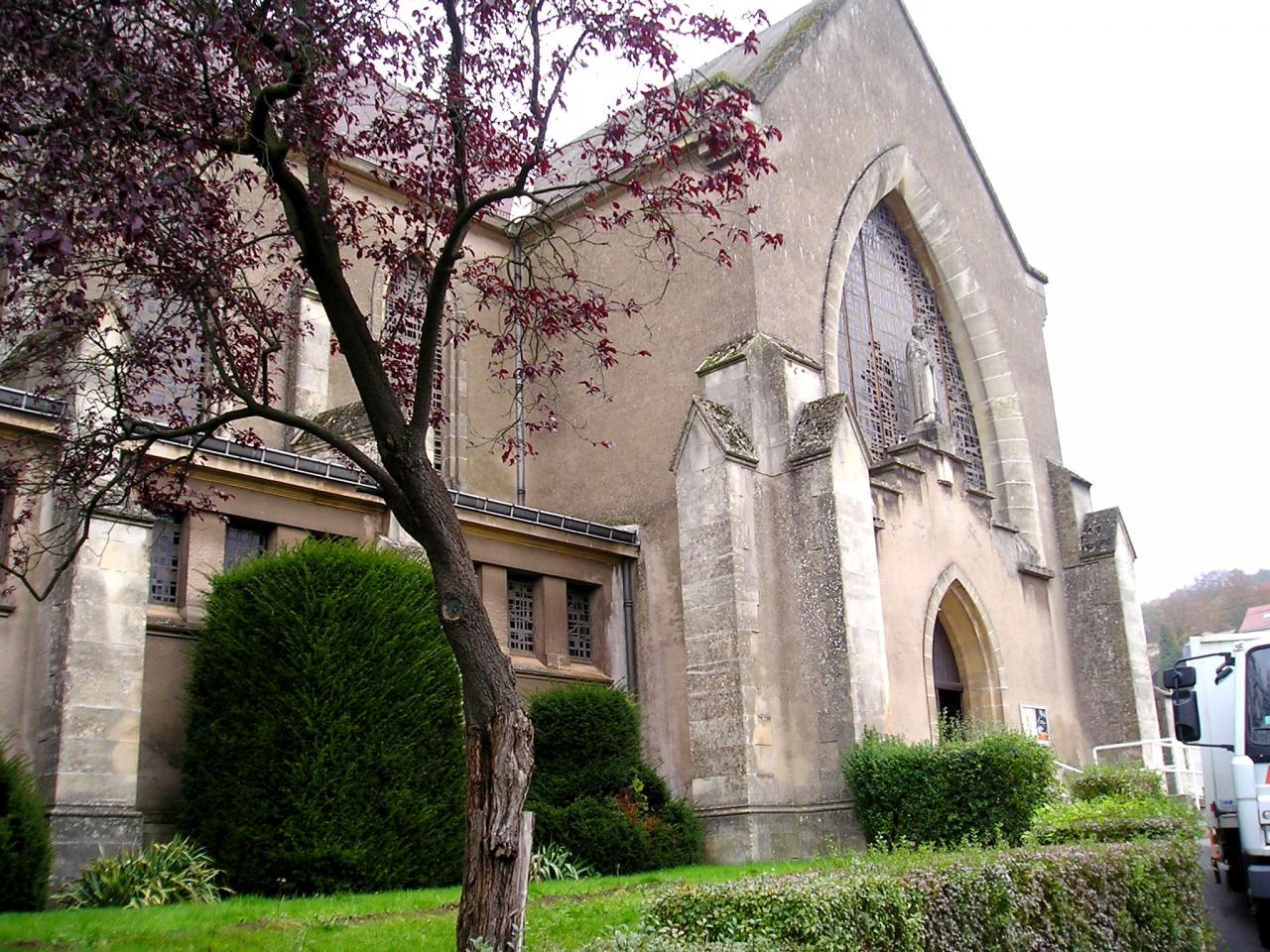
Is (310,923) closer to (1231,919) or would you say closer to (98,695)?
(98,695)

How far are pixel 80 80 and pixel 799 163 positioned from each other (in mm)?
14805

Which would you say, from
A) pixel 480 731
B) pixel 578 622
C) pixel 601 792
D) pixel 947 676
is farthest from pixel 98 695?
pixel 947 676

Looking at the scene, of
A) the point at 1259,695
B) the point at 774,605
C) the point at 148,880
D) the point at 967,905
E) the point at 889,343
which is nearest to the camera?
the point at 967,905

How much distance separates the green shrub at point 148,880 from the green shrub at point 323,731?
0.39 m

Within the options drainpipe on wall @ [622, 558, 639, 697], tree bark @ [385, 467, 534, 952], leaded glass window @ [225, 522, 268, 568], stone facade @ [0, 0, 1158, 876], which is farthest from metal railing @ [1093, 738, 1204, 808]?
tree bark @ [385, 467, 534, 952]

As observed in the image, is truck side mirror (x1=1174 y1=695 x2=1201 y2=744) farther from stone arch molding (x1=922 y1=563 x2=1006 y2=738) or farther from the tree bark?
stone arch molding (x1=922 y1=563 x2=1006 y2=738)

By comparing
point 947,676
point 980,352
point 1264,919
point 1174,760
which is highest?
point 980,352

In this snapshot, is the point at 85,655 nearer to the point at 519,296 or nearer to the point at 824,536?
the point at 519,296

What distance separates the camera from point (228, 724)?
1270 cm

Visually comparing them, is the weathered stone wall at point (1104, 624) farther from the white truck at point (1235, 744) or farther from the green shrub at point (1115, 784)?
the white truck at point (1235, 744)

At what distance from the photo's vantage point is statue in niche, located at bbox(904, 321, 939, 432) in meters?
21.1

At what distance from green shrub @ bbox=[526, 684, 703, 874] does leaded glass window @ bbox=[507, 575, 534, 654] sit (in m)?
1.67

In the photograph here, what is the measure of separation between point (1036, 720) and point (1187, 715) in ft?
33.8

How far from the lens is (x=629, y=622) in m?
18.7
